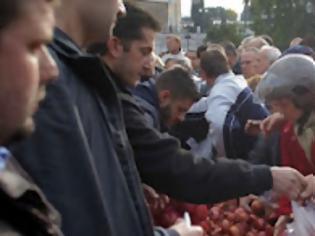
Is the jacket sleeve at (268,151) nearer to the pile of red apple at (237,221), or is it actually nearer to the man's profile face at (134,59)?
the pile of red apple at (237,221)

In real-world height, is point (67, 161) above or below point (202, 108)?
above

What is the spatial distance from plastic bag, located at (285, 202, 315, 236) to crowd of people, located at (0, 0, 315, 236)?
193 mm

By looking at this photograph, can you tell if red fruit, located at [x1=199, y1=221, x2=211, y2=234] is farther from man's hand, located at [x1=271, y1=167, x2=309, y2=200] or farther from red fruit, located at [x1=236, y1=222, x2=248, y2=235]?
man's hand, located at [x1=271, y1=167, x2=309, y2=200]

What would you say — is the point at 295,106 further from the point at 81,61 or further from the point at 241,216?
the point at 81,61

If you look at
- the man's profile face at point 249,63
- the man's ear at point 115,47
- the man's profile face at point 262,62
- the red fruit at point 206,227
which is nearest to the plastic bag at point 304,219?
the red fruit at point 206,227

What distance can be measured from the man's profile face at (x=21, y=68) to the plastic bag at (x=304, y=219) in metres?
2.20

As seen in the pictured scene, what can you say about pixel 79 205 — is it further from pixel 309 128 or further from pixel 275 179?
pixel 309 128

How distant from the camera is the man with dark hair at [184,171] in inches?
101

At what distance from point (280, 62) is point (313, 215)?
0.85 metres

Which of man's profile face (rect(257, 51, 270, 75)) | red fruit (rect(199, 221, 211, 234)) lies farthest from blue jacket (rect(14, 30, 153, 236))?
man's profile face (rect(257, 51, 270, 75))

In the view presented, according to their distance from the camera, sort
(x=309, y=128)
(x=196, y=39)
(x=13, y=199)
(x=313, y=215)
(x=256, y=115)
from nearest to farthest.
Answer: (x=13, y=199), (x=313, y=215), (x=309, y=128), (x=256, y=115), (x=196, y=39)

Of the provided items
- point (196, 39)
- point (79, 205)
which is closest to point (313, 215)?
point (79, 205)

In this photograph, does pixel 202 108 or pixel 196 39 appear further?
pixel 196 39

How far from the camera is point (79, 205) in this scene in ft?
6.33
